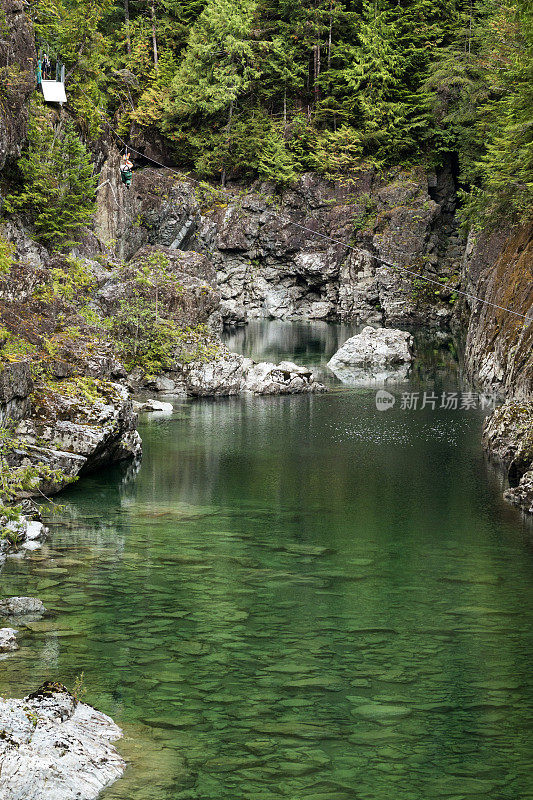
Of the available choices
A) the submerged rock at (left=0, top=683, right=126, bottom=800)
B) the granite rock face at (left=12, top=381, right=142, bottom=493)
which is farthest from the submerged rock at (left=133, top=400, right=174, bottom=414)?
the submerged rock at (left=0, top=683, right=126, bottom=800)

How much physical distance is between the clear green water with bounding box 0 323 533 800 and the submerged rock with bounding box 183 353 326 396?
10.1m

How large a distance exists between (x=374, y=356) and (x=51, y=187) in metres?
16.6

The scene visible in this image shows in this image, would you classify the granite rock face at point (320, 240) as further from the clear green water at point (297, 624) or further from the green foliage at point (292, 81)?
the clear green water at point (297, 624)

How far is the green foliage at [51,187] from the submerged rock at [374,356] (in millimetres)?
13261

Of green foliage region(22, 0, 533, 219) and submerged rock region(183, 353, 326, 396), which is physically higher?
green foliage region(22, 0, 533, 219)

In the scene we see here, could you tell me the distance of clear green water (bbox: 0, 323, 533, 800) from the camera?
8.11 meters

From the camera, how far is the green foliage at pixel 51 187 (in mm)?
31719

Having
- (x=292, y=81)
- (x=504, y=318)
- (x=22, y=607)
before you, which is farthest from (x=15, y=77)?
(x=292, y=81)

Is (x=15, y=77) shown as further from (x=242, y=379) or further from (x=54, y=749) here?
(x=54, y=749)

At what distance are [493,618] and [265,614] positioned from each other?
337cm

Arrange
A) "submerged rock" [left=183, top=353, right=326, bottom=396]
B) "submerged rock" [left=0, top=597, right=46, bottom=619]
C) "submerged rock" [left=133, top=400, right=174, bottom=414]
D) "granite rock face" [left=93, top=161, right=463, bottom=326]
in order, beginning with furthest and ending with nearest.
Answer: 1. "granite rock face" [left=93, top=161, right=463, bottom=326]
2. "submerged rock" [left=183, top=353, right=326, bottom=396]
3. "submerged rock" [left=133, top=400, right=174, bottom=414]
4. "submerged rock" [left=0, top=597, right=46, bottom=619]

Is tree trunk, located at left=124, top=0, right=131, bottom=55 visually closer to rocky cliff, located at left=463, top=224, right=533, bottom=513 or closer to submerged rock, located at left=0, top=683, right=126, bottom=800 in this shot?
rocky cliff, located at left=463, top=224, right=533, bottom=513

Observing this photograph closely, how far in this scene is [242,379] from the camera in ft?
109

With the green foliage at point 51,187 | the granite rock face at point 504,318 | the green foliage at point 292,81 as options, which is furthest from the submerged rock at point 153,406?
the green foliage at point 292,81
